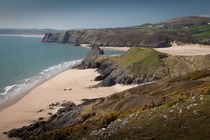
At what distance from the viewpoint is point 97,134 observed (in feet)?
85.4

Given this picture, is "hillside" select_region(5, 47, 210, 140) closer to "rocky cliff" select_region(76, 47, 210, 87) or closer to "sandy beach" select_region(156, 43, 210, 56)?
"rocky cliff" select_region(76, 47, 210, 87)

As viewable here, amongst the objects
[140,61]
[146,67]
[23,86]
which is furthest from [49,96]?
[140,61]

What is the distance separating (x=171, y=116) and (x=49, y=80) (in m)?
72.0

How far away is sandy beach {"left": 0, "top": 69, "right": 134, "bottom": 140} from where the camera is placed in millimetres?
58719

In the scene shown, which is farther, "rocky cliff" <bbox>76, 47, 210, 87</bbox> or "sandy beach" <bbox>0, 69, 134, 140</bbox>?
"rocky cliff" <bbox>76, 47, 210, 87</bbox>

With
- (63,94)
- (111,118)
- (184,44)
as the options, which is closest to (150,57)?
(63,94)

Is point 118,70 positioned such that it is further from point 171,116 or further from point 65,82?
point 171,116

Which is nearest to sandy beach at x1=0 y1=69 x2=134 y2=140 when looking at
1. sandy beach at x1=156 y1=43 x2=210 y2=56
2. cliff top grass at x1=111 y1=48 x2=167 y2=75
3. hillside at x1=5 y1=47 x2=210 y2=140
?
hillside at x1=5 y1=47 x2=210 y2=140

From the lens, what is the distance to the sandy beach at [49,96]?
58719 mm

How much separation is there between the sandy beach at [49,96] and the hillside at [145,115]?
4777 millimetres

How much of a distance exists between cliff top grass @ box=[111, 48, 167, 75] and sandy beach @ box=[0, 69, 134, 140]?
8.15 meters

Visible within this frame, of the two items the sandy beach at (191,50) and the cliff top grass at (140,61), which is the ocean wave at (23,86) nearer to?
the cliff top grass at (140,61)

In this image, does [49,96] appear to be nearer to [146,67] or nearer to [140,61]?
[146,67]

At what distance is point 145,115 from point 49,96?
4864 centimetres
